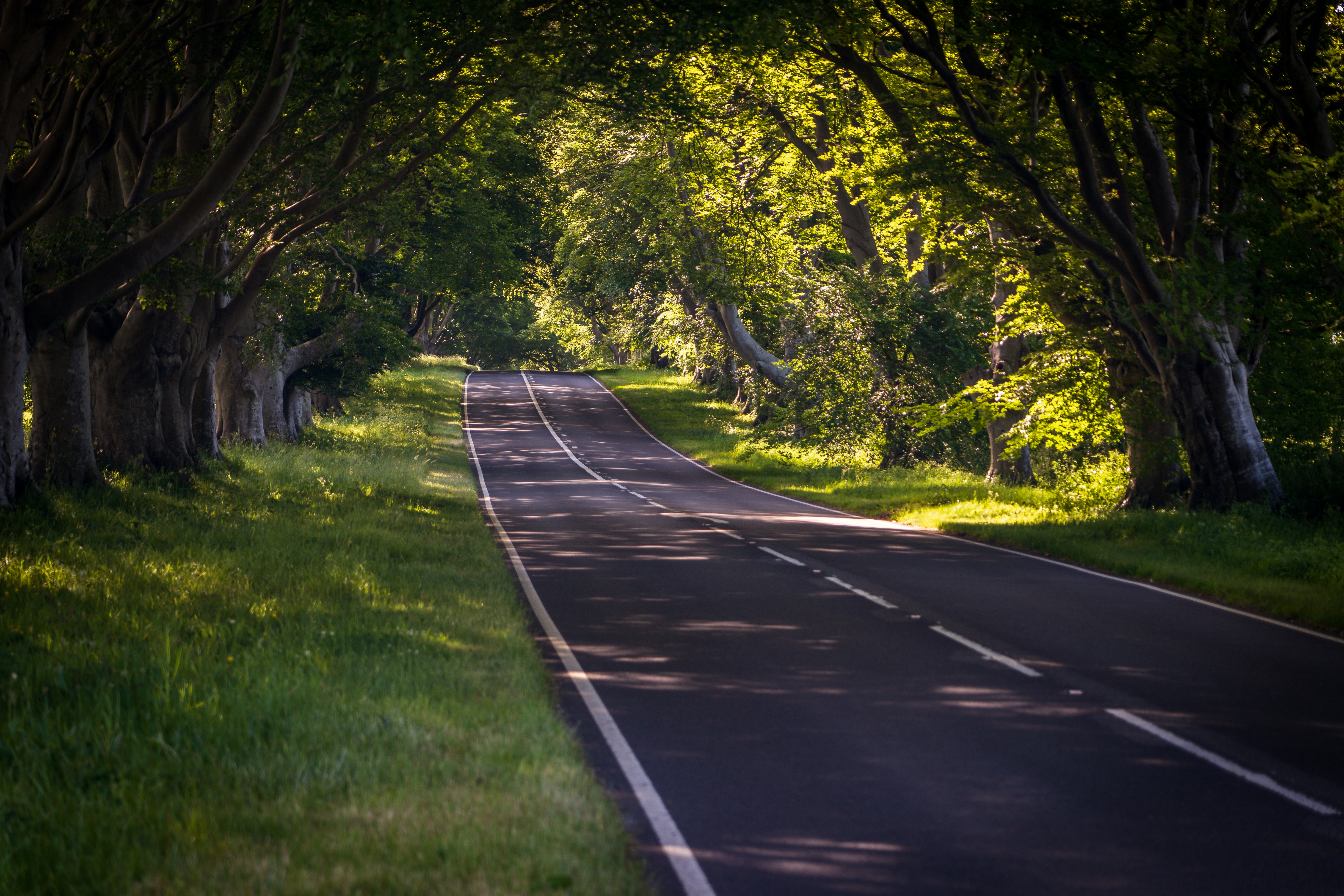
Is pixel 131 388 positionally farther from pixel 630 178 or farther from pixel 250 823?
pixel 630 178

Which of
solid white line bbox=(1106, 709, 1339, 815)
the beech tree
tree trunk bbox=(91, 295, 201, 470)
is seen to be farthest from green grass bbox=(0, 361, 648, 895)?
the beech tree

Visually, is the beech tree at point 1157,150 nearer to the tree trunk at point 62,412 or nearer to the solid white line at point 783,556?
the solid white line at point 783,556

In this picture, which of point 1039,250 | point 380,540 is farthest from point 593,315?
point 380,540

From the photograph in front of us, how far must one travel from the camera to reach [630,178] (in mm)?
33781

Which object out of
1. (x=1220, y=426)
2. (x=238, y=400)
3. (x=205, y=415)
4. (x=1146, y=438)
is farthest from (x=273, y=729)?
(x=238, y=400)

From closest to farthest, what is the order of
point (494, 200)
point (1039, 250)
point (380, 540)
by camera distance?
point (380, 540) < point (1039, 250) < point (494, 200)

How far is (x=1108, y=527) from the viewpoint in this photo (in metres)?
17.9

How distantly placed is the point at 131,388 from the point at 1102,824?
17182 millimetres

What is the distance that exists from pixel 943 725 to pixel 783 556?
821 cm

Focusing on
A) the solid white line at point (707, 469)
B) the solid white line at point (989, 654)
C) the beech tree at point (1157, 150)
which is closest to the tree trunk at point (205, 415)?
the solid white line at point (707, 469)

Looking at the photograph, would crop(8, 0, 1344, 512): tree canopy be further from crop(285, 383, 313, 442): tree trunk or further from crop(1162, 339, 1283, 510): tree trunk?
crop(285, 383, 313, 442): tree trunk

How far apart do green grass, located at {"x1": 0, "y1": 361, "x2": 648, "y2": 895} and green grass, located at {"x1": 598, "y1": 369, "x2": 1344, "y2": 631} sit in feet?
27.3

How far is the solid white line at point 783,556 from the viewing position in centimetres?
1460

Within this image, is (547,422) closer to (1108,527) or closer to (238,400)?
(238,400)
